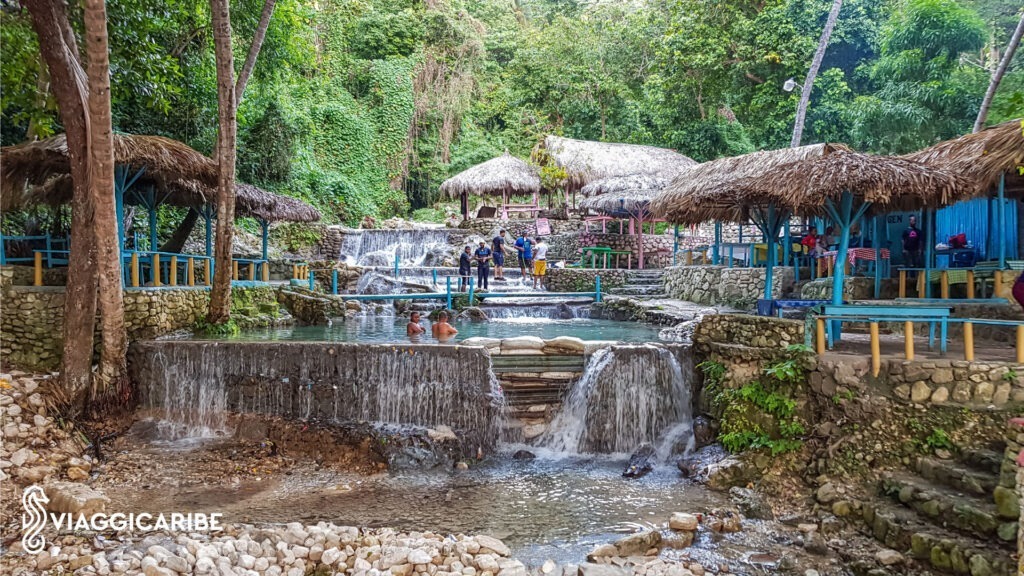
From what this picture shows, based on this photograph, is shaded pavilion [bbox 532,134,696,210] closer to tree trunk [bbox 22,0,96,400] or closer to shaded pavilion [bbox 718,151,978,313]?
shaded pavilion [bbox 718,151,978,313]

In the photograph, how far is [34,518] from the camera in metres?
5.49

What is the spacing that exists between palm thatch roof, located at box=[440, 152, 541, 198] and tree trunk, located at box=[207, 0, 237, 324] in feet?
42.6

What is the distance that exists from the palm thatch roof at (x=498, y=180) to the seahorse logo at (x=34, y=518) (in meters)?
17.8

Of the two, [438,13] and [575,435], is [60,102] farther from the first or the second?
[438,13]

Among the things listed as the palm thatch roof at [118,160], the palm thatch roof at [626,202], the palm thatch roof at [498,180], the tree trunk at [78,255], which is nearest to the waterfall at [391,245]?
the palm thatch roof at [498,180]

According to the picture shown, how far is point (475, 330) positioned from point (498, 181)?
1170cm

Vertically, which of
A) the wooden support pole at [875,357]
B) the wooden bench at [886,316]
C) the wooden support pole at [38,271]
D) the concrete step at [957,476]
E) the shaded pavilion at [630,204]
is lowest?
the concrete step at [957,476]

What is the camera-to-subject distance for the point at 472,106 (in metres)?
29.5

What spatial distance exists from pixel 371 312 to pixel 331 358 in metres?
6.20

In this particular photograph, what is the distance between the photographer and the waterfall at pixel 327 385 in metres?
7.98

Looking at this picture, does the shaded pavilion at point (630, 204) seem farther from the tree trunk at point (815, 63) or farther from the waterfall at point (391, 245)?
the waterfall at point (391, 245)

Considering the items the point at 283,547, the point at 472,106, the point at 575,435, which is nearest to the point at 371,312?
the point at 575,435

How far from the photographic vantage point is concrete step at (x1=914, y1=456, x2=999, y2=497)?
16.8ft

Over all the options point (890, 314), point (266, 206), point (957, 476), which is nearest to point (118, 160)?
point (266, 206)
